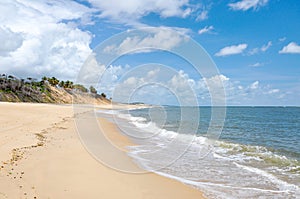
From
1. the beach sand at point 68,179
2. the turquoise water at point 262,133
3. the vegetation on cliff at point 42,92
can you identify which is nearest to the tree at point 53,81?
the vegetation on cliff at point 42,92

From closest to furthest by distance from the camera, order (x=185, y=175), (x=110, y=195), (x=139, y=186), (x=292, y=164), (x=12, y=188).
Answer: (x=12, y=188) < (x=110, y=195) < (x=139, y=186) < (x=185, y=175) < (x=292, y=164)

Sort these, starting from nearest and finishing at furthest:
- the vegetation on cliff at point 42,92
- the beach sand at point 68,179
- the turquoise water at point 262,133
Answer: the beach sand at point 68,179, the turquoise water at point 262,133, the vegetation on cliff at point 42,92

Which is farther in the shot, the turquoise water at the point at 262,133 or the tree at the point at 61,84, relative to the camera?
the tree at the point at 61,84

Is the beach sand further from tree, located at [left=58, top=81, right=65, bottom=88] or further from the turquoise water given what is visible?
tree, located at [left=58, top=81, right=65, bottom=88]

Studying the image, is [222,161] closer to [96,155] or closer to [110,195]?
[96,155]

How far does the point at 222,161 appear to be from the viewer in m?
12.4

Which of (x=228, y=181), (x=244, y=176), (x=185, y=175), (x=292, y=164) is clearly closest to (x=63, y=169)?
(x=185, y=175)

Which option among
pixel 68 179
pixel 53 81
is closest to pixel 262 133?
pixel 68 179

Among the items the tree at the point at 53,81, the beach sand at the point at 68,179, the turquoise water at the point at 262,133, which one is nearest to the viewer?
the beach sand at the point at 68,179

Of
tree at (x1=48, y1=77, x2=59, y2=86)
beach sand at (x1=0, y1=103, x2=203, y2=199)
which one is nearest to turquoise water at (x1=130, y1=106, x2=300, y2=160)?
beach sand at (x1=0, y1=103, x2=203, y2=199)

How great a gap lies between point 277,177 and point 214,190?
3.35 meters

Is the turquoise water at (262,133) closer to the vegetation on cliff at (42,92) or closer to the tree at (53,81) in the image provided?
the vegetation on cliff at (42,92)

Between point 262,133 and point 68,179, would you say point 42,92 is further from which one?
point 68,179

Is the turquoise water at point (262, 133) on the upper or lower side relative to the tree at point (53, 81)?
lower
